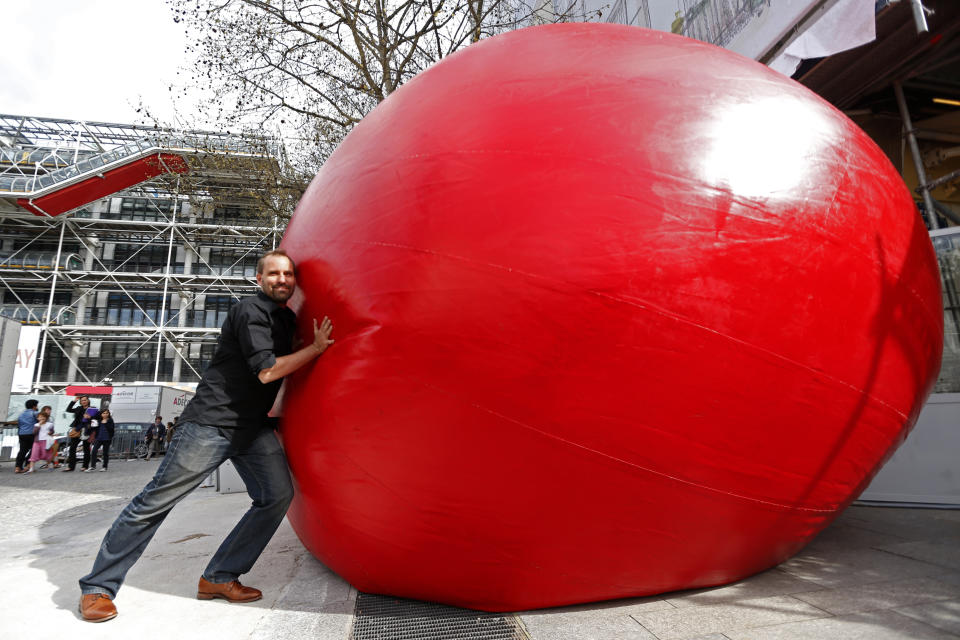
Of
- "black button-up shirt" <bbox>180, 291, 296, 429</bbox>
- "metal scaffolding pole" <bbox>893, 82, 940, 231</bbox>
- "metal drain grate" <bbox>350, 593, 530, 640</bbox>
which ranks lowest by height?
"metal drain grate" <bbox>350, 593, 530, 640</bbox>

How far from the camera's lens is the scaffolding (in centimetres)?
2983

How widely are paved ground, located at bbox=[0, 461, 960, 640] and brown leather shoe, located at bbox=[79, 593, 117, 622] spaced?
0.13ft

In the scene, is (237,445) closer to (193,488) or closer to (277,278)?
(193,488)

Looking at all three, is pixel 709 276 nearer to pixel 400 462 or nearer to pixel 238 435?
pixel 400 462

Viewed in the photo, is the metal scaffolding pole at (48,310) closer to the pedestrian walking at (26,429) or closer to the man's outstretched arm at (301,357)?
the pedestrian walking at (26,429)

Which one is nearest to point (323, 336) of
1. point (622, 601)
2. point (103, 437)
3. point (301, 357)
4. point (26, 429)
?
point (301, 357)

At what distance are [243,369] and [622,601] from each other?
2.36 m

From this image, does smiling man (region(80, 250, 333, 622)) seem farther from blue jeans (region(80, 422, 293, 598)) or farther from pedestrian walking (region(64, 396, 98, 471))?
pedestrian walking (region(64, 396, 98, 471))

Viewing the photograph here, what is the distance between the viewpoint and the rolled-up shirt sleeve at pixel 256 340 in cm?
281

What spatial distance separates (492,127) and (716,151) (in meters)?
1.05

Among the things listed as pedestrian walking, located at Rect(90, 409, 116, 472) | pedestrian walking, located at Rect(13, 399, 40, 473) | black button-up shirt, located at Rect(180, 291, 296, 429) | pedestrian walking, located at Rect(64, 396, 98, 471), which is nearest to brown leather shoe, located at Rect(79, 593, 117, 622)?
black button-up shirt, located at Rect(180, 291, 296, 429)

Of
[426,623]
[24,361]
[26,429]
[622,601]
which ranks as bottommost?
[26,429]

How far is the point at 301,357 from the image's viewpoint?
2.79 metres

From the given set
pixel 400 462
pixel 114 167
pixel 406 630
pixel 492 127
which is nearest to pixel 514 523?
pixel 400 462
